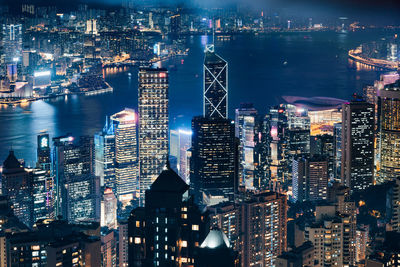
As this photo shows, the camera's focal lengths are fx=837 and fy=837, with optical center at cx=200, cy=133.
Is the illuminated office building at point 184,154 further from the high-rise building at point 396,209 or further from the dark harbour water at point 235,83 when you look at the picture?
the high-rise building at point 396,209

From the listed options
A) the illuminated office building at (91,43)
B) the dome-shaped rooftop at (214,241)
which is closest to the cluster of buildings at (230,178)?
the dome-shaped rooftop at (214,241)

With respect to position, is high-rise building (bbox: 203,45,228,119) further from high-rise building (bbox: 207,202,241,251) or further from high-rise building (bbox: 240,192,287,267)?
high-rise building (bbox: 207,202,241,251)

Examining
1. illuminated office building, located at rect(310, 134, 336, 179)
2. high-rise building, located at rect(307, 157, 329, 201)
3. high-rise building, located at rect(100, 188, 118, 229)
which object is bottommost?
high-rise building, located at rect(100, 188, 118, 229)

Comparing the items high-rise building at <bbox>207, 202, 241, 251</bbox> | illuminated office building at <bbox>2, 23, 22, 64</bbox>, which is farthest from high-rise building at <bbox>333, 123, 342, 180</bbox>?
illuminated office building at <bbox>2, 23, 22, 64</bbox>

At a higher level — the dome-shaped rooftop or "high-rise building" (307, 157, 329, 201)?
the dome-shaped rooftop

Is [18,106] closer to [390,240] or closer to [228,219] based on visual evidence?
[228,219]

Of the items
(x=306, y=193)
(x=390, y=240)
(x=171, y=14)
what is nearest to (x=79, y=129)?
(x=306, y=193)
